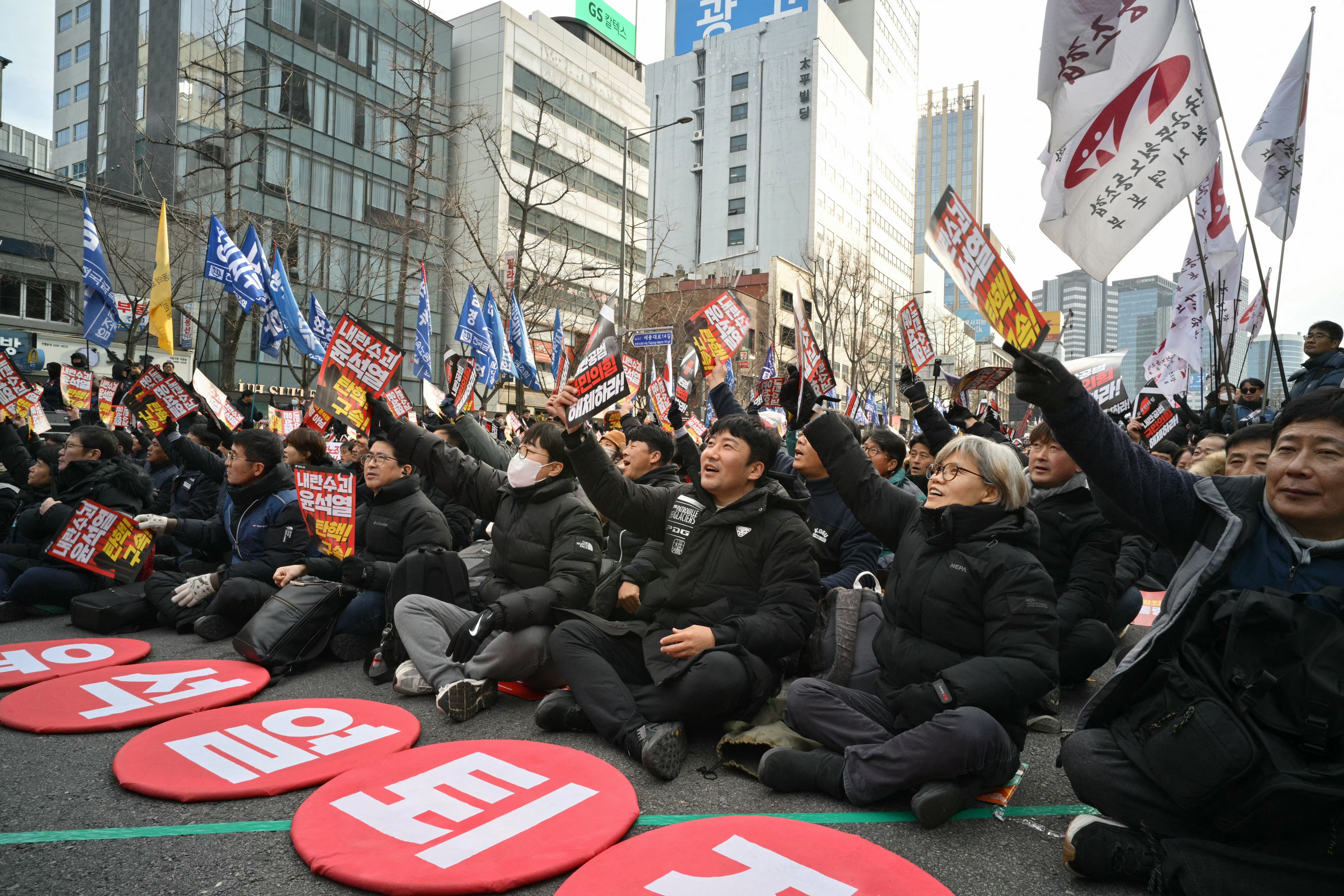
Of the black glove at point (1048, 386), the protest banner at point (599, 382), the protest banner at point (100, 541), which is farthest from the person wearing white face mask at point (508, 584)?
the black glove at point (1048, 386)

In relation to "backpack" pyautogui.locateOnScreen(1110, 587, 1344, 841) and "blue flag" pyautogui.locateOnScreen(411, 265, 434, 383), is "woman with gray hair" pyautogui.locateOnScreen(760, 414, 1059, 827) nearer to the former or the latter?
"backpack" pyautogui.locateOnScreen(1110, 587, 1344, 841)

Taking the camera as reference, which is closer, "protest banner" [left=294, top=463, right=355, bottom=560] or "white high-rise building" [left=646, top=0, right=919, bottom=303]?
"protest banner" [left=294, top=463, right=355, bottom=560]

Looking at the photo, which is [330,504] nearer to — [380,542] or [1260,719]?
[380,542]

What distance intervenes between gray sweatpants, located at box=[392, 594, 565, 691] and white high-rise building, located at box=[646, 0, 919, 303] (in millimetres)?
51643

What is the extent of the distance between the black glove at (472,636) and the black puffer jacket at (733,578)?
0.48 m

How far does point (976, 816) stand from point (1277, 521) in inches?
59.4

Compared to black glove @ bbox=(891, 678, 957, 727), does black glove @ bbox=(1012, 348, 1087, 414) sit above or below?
above

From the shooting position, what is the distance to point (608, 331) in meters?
4.11

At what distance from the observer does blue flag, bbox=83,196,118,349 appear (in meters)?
10.0

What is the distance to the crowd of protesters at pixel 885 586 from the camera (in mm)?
2318

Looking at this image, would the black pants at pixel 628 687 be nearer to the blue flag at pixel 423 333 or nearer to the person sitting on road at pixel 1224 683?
the person sitting on road at pixel 1224 683

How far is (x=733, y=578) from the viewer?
12.8 feet

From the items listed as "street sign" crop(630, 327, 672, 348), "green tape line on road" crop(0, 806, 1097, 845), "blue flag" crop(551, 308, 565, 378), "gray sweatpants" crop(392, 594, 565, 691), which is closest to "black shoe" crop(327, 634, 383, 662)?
"gray sweatpants" crop(392, 594, 565, 691)

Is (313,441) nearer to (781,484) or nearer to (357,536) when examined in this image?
(357,536)
